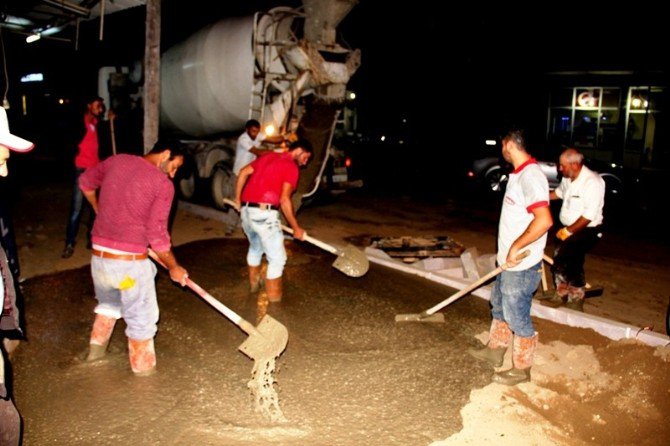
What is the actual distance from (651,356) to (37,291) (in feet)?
20.4

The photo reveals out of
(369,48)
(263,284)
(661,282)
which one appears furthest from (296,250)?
(369,48)

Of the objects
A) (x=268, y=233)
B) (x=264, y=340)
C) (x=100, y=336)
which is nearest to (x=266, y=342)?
(x=264, y=340)

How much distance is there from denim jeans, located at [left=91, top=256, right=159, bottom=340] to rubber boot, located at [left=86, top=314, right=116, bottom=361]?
0.48 feet

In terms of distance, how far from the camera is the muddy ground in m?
3.47

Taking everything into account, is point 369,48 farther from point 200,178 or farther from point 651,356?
point 651,356

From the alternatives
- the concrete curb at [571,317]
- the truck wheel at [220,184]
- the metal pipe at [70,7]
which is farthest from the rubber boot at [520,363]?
the truck wheel at [220,184]

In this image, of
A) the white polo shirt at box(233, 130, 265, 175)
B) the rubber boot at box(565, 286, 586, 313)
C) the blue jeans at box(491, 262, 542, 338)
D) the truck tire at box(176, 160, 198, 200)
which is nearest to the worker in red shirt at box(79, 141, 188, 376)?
the blue jeans at box(491, 262, 542, 338)

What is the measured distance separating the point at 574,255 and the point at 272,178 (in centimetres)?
337

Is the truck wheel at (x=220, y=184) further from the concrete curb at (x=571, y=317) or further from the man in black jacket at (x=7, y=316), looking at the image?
the man in black jacket at (x=7, y=316)

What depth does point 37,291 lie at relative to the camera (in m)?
5.88

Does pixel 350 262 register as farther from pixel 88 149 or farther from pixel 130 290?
pixel 88 149

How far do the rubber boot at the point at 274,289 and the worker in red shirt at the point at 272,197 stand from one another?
14mm

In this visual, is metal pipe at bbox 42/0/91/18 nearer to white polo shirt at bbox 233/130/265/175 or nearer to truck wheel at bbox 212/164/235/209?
white polo shirt at bbox 233/130/265/175

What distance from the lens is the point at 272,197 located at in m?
5.41
